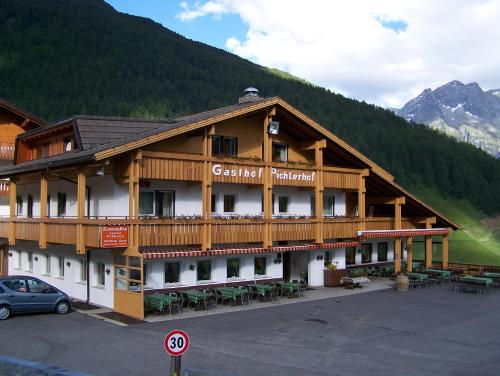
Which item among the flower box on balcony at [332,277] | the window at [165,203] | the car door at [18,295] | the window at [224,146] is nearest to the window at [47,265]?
the window at [165,203]

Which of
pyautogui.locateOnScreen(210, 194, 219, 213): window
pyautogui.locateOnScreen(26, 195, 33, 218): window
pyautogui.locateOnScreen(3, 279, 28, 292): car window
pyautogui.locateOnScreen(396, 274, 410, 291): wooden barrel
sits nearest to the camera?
pyautogui.locateOnScreen(3, 279, 28, 292): car window

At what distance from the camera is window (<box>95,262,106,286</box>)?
86.9ft

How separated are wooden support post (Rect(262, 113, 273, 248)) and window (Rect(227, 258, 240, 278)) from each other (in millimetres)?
1699

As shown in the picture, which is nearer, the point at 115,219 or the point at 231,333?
the point at 231,333

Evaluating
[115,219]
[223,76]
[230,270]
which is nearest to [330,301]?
[230,270]

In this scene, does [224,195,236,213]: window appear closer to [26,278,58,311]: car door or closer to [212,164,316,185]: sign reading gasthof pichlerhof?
[212,164,316,185]: sign reading gasthof pichlerhof

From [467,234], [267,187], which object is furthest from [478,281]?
[467,234]

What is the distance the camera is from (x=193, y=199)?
27750 mm

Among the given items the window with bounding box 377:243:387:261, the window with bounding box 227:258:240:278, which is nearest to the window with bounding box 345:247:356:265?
the window with bounding box 377:243:387:261

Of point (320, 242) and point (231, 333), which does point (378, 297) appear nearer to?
point (320, 242)

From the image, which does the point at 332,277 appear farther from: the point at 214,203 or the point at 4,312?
the point at 4,312


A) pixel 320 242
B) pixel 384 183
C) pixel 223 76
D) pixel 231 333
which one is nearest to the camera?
pixel 231 333

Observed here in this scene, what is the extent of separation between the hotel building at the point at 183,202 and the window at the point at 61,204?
0.05 m

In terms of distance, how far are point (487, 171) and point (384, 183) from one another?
106497 mm
